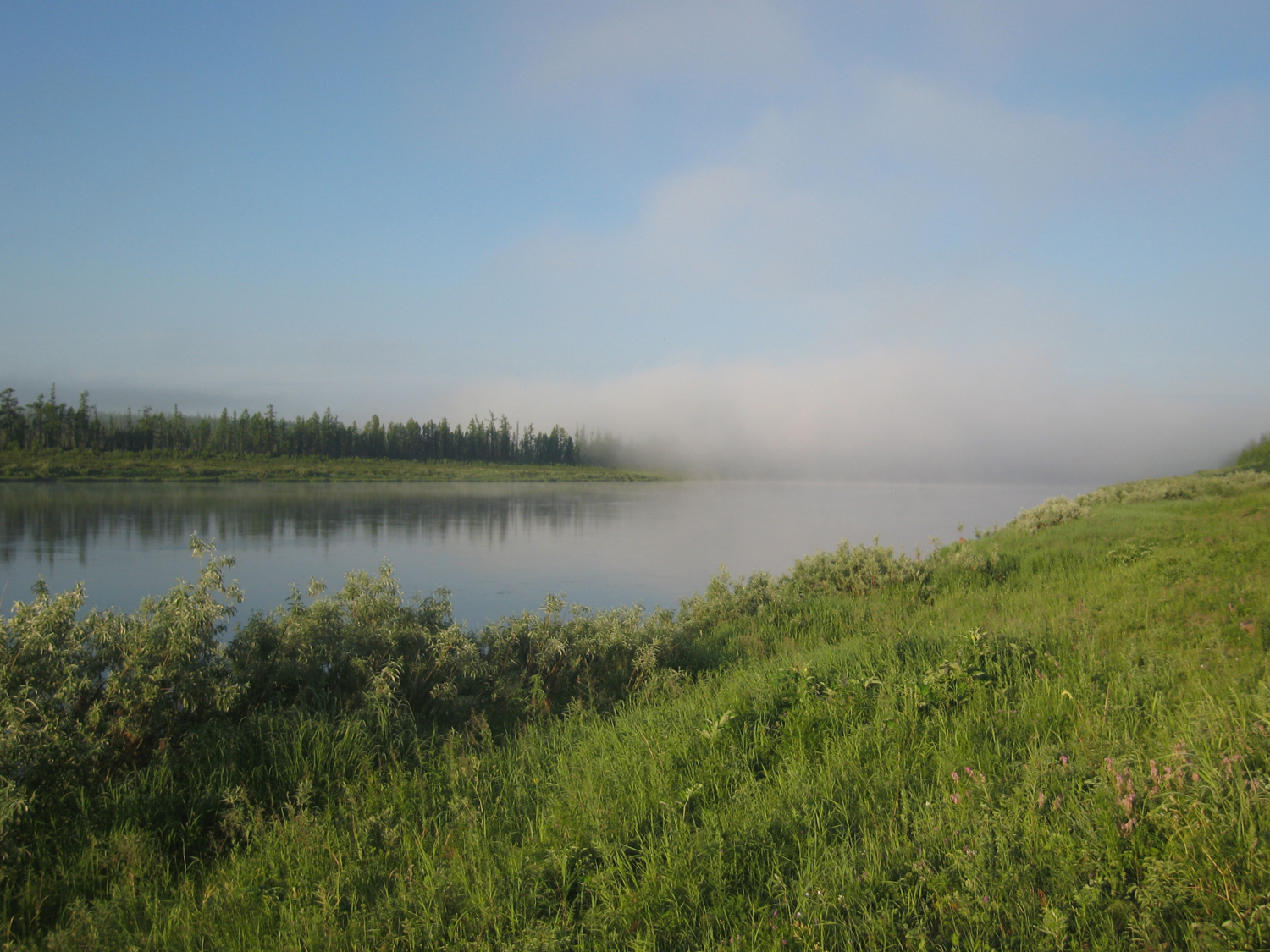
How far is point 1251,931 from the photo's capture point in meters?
2.28

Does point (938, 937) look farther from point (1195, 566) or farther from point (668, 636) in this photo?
point (1195, 566)

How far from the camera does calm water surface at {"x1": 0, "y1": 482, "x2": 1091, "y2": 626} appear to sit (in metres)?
16.2

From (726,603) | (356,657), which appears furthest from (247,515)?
(356,657)

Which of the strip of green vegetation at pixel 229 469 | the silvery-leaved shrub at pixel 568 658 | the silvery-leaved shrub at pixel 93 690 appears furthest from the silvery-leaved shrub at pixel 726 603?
the strip of green vegetation at pixel 229 469

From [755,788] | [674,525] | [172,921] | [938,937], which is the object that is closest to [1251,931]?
[938,937]

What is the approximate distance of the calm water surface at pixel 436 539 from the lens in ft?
53.2

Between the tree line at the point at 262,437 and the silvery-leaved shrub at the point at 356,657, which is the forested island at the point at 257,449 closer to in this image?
the tree line at the point at 262,437

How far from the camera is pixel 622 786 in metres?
4.09

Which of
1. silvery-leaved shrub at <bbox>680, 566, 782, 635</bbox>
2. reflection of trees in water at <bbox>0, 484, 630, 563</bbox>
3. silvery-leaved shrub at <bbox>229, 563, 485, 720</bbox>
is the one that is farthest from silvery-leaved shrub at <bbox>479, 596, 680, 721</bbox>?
reflection of trees in water at <bbox>0, 484, 630, 563</bbox>

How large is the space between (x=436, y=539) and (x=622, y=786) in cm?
2358

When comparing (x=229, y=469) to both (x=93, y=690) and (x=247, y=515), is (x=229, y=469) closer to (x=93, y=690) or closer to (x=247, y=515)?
(x=247, y=515)

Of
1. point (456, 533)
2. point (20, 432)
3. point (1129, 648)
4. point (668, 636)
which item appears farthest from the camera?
point (20, 432)

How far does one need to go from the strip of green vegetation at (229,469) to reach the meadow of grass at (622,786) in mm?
68001

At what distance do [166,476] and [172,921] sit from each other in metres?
74.3
